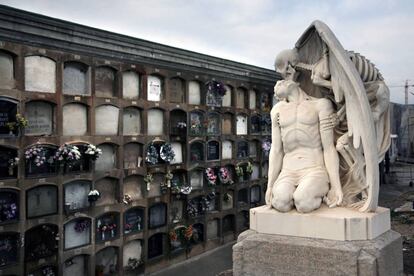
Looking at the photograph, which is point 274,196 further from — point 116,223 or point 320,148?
point 116,223

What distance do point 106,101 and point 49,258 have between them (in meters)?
2.52

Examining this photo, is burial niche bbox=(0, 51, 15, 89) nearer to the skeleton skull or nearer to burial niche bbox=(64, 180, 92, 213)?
burial niche bbox=(64, 180, 92, 213)

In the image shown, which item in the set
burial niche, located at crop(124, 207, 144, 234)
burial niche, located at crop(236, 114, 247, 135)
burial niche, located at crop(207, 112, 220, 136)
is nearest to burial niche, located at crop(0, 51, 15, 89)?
burial niche, located at crop(124, 207, 144, 234)

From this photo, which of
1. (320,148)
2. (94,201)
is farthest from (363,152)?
(94,201)

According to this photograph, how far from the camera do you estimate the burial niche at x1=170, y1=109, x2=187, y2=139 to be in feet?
26.6

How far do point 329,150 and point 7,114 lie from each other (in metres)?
4.31

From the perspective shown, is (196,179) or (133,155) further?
(196,179)

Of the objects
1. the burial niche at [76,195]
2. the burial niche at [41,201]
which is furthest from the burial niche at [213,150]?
the burial niche at [41,201]

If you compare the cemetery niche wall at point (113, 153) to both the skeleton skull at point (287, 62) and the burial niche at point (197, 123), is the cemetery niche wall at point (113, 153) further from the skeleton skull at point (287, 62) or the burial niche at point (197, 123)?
the skeleton skull at point (287, 62)

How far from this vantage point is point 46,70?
19.8 ft

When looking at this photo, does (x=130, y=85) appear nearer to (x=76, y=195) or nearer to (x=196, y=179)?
(x=76, y=195)

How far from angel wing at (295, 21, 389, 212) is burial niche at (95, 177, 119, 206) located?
4415 millimetres

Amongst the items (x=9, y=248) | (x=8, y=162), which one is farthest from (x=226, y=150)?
(x=9, y=248)

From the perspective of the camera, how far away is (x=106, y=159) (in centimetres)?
692
